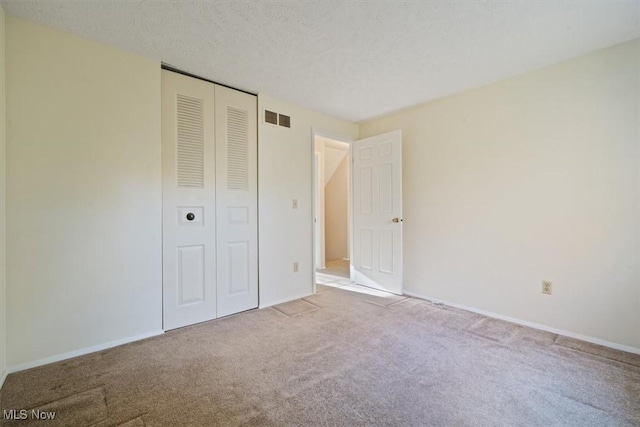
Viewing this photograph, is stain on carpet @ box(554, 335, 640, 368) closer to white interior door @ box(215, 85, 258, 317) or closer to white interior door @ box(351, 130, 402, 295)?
white interior door @ box(351, 130, 402, 295)

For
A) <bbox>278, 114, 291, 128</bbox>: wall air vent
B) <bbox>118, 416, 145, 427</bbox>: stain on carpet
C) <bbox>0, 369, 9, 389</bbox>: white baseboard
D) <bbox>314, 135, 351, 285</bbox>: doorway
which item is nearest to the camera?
<bbox>118, 416, 145, 427</bbox>: stain on carpet

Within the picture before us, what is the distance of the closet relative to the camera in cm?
251

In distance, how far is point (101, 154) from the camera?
2.14m

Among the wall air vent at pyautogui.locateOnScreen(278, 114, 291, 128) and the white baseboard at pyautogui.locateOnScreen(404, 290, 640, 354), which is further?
the wall air vent at pyautogui.locateOnScreen(278, 114, 291, 128)

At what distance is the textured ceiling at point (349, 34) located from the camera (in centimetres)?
176

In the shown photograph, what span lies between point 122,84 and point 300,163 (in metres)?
1.89

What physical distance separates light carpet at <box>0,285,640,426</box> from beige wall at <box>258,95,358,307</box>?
0.80 meters

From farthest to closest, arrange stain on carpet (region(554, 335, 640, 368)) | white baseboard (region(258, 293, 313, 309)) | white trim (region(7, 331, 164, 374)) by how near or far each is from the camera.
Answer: white baseboard (region(258, 293, 313, 309)), stain on carpet (region(554, 335, 640, 368)), white trim (region(7, 331, 164, 374))

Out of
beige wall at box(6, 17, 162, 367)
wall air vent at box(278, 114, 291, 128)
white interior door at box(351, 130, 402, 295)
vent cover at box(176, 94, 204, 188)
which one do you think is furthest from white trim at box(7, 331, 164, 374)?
white interior door at box(351, 130, 402, 295)

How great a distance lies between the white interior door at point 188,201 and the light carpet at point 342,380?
294mm

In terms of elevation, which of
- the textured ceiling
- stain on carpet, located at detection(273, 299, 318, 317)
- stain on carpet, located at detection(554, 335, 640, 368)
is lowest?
stain on carpet, located at detection(554, 335, 640, 368)

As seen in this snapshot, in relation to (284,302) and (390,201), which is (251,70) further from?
(284,302)

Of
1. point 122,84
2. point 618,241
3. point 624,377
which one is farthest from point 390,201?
point 122,84

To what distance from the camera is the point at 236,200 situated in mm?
2943
